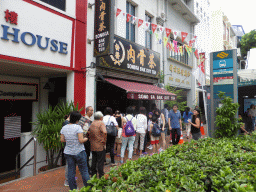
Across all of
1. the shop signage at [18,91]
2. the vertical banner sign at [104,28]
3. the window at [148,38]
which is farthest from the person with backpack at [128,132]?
the window at [148,38]

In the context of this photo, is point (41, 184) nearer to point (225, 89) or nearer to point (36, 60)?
point (36, 60)

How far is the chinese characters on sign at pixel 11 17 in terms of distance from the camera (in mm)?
5043

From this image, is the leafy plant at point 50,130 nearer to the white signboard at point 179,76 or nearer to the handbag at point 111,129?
the handbag at point 111,129

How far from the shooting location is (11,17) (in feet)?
16.8

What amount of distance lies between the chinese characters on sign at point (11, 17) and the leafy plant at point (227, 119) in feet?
19.6

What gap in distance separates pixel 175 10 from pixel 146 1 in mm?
4174

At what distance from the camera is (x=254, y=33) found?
31.7 meters

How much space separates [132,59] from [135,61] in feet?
0.89

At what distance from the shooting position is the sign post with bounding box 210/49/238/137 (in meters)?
5.97

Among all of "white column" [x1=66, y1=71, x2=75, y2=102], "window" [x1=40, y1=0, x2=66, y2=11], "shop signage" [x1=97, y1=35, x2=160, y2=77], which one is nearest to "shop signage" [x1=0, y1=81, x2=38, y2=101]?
"white column" [x1=66, y1=71, x2=75, y2=102]

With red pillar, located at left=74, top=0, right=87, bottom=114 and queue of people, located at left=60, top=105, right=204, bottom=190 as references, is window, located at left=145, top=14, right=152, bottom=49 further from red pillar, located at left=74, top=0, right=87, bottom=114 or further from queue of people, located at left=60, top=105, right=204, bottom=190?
queue of people, located at left=60, top=105, right=204, bottom=190

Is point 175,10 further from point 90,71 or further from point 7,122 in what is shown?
point 7,122

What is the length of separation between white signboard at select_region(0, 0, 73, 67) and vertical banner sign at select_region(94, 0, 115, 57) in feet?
3.39

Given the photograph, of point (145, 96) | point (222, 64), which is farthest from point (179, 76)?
point (222, 64)
